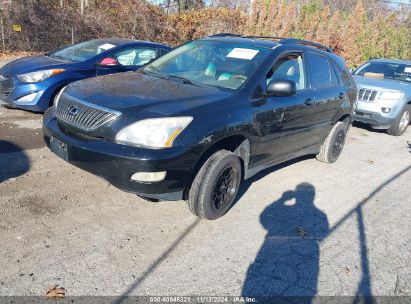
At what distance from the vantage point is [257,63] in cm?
417

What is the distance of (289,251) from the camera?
3.50 meters

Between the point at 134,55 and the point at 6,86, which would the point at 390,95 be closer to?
the point at 134,55

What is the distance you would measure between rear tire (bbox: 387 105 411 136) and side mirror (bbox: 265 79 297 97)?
5196 mm

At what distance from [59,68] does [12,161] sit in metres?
2.19

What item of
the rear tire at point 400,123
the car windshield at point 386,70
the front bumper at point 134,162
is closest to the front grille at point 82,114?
the front bumper at point 134,162

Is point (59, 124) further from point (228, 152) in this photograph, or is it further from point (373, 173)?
point (373, 173)

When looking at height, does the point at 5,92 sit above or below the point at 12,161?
above

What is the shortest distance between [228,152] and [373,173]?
3142 millimetres

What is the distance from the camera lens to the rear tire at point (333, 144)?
578 cm

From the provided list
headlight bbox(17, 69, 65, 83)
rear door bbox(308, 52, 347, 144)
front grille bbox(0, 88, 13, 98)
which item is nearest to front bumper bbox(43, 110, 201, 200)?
rear door bbox(308, 52, 347, 144)

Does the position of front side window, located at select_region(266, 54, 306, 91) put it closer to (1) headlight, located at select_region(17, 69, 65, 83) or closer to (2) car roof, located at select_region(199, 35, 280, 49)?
(2) car roof, located at select_region(199, 35, 280, 49)

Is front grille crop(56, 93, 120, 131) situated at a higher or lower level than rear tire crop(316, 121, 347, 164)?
higher

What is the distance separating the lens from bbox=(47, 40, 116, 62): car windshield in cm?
691

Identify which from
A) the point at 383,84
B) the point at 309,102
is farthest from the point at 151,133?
the point at 383,84
